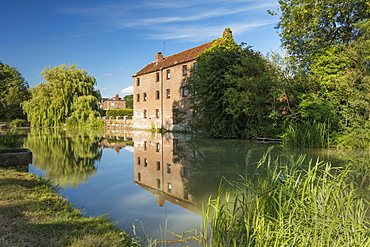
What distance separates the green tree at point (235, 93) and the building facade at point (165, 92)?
5.95 m

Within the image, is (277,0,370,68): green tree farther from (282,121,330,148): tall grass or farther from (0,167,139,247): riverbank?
(0,167,139,247): riverbank

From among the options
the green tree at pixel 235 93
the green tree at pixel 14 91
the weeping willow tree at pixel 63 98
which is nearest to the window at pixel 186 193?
the green tree at pixel 235 93

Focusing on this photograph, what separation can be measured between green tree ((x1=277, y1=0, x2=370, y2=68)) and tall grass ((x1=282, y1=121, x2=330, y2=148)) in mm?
4121

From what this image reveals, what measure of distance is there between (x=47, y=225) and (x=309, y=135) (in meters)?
11.3

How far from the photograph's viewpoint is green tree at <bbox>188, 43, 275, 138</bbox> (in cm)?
1495

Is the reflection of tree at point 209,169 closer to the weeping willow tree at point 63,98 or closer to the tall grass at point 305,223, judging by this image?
the tall grass at point 305,223

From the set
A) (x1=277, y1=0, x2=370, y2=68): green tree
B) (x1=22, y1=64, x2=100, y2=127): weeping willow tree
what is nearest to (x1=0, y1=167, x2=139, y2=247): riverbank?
(x1=277, y1=0, x2=370, y2=68): green tree

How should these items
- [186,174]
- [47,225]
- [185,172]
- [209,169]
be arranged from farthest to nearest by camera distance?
1. [209,169]
2. [185,172]
3. [186,174]
4. [47,225]

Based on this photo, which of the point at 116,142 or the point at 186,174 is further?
the point at 116,142

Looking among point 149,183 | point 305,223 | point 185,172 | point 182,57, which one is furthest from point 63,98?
point 305,223

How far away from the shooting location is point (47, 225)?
129 inches

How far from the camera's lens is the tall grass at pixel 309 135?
39.5 ft

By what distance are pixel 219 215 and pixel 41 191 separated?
144 inches

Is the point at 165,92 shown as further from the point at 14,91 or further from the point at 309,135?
the point at 14,91
